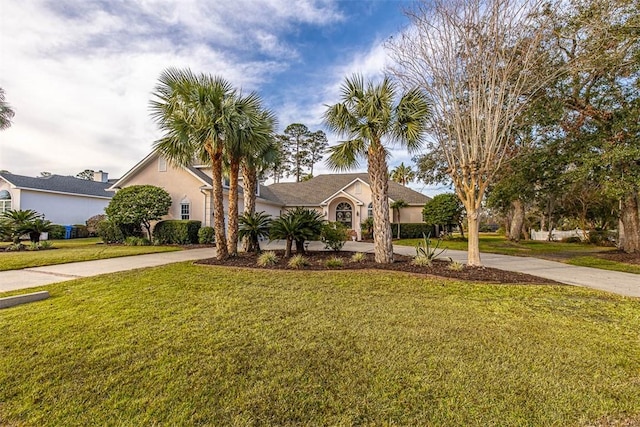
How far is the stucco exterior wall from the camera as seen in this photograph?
19.9m

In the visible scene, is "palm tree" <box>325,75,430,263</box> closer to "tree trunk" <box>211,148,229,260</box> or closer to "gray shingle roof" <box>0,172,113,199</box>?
"tree trunk" <box>211,148,229,260</box>

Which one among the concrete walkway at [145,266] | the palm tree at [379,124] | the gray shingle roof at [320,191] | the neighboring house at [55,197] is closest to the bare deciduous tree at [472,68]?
the palm tree at [379,124]

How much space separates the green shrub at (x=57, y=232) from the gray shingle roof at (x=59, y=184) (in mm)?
3155

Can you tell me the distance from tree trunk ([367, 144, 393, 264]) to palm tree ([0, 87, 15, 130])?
24.0 m

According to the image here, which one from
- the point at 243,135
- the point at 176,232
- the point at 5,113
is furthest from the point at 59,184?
the point at 243,135

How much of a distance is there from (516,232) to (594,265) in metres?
Answer: 13.1

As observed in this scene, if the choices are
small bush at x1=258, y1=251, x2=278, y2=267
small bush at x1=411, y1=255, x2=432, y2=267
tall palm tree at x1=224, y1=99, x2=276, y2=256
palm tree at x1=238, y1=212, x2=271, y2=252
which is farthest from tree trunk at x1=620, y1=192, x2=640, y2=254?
tall palm tree at x1=224, y1=99, x2=276, y2=256

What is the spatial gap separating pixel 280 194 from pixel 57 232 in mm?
15716

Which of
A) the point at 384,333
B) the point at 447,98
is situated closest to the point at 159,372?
the point at 384,333

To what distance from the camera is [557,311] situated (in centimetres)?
525

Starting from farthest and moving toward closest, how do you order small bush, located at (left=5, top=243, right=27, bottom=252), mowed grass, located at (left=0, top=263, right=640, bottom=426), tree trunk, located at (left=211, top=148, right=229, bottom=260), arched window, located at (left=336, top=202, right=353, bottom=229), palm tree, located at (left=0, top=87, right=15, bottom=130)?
arched window, located at (left=336, top=202, right=353, bottom=229) < palm tree, located at (left=0, top=87, right=15, bottom=130) < small bush, located at (left=5, top=243, right=27, bottom=252) < tree trunk, located at (left=211, top=148, right=229, bottom=260) < mowed grass, located at (left=0, top=263, right=640, bottom=426)

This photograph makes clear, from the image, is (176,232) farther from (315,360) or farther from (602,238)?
(602,238)

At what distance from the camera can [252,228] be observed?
1171cm

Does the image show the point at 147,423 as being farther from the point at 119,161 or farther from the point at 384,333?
the point at 119,161
